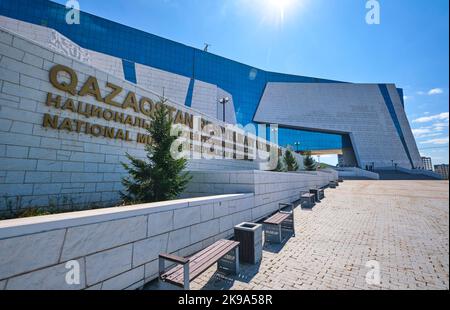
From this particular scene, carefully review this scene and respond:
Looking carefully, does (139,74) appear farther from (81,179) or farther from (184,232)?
(184,232)

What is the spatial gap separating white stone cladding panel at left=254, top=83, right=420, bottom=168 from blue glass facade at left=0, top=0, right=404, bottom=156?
3.24 m

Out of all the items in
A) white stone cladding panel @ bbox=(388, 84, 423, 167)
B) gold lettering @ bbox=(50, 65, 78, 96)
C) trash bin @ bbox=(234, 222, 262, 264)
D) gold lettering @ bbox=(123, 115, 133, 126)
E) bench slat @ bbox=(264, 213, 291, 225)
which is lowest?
trash bin @ bbox=(234, 222, 262, 264)

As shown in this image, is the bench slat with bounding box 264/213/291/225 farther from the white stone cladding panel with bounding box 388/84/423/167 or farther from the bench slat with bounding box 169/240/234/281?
the white stone cladding panel with bounding box 388/84/423/167

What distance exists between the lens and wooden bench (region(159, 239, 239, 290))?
2869mm

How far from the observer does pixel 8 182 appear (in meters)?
5.08

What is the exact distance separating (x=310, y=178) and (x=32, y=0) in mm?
42500

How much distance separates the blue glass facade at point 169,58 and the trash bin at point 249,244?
108 ft

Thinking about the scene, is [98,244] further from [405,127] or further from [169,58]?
[405,127]

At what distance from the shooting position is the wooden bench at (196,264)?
2.87 m

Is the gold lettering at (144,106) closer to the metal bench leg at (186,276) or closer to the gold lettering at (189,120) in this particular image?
the gold lettering at (189,120)

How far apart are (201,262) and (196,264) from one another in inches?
4.0

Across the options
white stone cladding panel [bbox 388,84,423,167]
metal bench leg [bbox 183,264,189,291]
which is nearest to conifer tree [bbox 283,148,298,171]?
metal bench leg [bbox 183,264,189,291]

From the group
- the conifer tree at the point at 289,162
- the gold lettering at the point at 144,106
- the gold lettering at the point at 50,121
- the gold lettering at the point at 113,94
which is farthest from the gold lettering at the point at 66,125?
the conifer tree at the point at 289,162

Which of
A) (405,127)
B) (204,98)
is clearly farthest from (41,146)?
(405,127)
